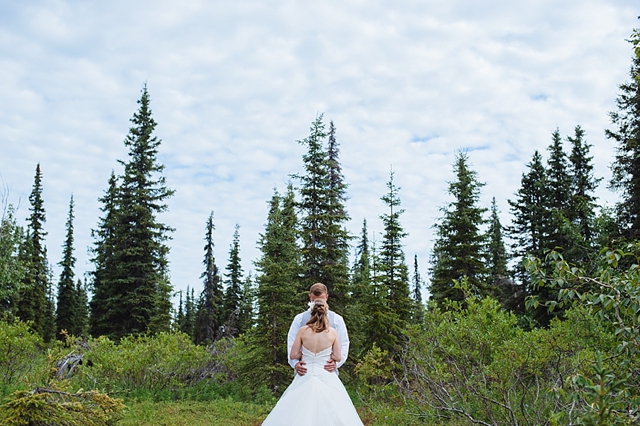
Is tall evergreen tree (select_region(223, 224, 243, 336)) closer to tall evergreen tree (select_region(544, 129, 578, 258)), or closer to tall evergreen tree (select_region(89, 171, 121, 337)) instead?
tall evergreen tree (select_region(89, 171, 121, 337))

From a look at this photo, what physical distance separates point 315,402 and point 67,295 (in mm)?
49924

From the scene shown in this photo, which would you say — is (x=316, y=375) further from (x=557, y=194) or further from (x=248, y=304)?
(x=557, y=194)

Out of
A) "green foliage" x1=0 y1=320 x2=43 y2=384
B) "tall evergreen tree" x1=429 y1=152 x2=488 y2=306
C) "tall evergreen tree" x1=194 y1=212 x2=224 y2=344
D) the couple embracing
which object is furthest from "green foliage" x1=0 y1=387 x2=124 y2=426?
"tall evergreen tree" x1=194 y1=212 x2=224 y2=344

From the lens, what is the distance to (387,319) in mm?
20734

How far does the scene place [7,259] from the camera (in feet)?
91.4

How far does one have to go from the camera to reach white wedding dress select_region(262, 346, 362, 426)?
6043 mm

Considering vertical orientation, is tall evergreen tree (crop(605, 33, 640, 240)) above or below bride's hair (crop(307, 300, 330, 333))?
above

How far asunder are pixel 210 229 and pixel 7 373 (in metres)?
32.1

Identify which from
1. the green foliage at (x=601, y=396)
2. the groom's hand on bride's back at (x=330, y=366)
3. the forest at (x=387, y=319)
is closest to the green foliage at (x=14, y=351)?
the forest at (x=387, y=319)

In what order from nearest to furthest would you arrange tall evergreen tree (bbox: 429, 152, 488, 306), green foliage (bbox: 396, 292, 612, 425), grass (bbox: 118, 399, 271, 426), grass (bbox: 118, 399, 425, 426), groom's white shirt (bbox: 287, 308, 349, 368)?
groom's white shirt (bbox: 287, 308, 349, 368)
green foliage (bbox: 396, 292, 612, 425)
grass (bbox: 118, 399, 425, 426)
grass (bbox: 118, 399, 271, 426)
tall evergreen tree (bbox: 429, 152, 488, 306)

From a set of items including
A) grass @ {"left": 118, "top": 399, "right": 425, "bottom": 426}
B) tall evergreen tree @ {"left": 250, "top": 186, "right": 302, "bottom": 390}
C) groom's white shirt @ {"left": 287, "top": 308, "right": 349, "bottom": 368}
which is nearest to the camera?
groom's white shirt @ {"left": 287, "top": 308, "right": 349, "bottom": 368}

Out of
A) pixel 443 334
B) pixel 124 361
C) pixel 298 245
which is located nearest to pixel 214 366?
pixel 124 361

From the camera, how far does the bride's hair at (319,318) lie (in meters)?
6.49

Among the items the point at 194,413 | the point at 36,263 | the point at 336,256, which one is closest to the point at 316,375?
the point at 194,413
